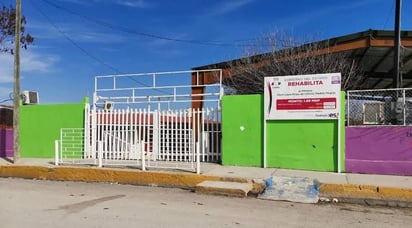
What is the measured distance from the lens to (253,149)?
1405 cm

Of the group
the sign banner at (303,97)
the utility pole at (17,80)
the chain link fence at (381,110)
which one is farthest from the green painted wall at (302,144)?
the utility pole at (17,80)

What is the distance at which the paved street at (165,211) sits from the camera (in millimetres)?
7707

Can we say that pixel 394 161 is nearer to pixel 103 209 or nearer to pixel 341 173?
pixel 341 173

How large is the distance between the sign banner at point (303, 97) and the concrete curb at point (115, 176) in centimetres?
287

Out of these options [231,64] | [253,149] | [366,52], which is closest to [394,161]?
[253,149]

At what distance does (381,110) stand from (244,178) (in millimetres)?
4501

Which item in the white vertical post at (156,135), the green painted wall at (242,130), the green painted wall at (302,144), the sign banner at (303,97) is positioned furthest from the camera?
the white vertical post at (156,135)

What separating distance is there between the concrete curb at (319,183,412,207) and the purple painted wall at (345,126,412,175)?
2.36 m

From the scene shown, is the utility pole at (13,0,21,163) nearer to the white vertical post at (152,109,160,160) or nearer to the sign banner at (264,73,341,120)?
the white vertical post at (152,109,160,160)

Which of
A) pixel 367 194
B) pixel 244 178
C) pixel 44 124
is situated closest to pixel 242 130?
pixel 244 178

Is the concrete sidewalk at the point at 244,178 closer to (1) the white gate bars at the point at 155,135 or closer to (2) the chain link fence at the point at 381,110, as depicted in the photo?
(1) the white gate bars at the point at 155,135

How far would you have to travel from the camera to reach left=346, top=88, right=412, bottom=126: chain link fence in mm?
12852

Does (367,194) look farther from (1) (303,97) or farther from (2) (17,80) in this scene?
(2) (17,80)

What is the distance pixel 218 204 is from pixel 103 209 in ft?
7.64
